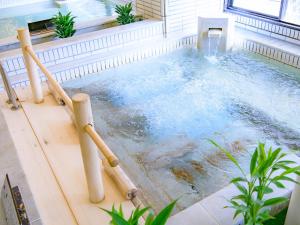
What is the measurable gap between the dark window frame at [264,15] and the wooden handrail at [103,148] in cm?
366

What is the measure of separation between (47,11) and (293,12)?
245 inches

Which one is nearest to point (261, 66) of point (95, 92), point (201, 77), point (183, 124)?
point (201, 77)

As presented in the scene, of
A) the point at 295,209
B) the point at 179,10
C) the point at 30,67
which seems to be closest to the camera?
the point at 295,209

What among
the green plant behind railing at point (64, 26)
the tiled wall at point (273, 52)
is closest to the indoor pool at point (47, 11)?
the green plant behind railing at point (64, 26)

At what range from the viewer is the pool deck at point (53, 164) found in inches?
74.3

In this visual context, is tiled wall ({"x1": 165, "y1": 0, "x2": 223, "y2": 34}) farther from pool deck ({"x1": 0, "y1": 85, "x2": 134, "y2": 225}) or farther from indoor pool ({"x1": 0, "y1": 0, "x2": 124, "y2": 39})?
pool deck ({"x1": 0, "y1": 85, "x2": 134, "y2": 225})

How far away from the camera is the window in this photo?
4312 mm

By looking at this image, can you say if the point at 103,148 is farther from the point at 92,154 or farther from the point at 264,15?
the point at 264,15

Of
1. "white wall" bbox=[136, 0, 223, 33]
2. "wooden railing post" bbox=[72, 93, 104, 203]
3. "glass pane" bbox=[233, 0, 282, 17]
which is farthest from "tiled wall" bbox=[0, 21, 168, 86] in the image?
"wooden railing post" bbox=[72, 93, 104, 203]

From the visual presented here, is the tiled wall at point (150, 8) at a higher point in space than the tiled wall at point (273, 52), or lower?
higher

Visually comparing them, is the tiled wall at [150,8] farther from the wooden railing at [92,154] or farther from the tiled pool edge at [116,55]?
the wooden railing at [92,154]

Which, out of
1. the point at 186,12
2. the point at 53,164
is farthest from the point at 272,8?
the point at 53,164

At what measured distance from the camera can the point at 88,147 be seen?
1.71m

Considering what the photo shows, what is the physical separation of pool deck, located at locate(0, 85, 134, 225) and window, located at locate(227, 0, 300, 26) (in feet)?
11.0
